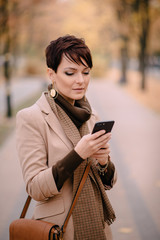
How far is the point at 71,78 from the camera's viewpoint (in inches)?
78.3

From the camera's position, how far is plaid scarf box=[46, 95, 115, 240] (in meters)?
1.99

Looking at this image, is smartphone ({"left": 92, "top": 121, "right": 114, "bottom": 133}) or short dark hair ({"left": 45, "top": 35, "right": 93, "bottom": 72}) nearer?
smartphone ({"left": 92, "top": 121, "right": 114, "bottom": 133})

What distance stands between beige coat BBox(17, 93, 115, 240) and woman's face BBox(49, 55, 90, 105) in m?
0.16

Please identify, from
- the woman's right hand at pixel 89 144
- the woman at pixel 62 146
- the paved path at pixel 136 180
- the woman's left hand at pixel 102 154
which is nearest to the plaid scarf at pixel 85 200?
the woman at pixel 62 146

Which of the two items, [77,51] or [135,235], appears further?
[135,235]

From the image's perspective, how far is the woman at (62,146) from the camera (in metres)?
1.87

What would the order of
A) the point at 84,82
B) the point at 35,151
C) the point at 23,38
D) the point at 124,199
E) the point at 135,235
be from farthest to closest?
the point at 23,38
the point at 124,199
the point at 135,235
the point at 84,82
the point at 35,151

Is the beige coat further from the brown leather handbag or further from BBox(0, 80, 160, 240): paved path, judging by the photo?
BBox(0, 80, 160, 240): paved path

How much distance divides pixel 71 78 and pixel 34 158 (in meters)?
0.54

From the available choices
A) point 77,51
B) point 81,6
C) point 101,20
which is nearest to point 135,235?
point 77,51

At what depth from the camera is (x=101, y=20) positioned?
28.6m

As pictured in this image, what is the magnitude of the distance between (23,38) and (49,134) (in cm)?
3836

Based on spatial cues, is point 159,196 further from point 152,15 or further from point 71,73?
point 152,15

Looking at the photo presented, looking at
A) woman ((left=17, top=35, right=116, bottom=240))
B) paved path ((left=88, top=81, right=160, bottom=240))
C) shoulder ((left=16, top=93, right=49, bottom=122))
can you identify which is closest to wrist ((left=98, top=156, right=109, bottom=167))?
woman ((left=17, top=35, right=116, bottom=240))
